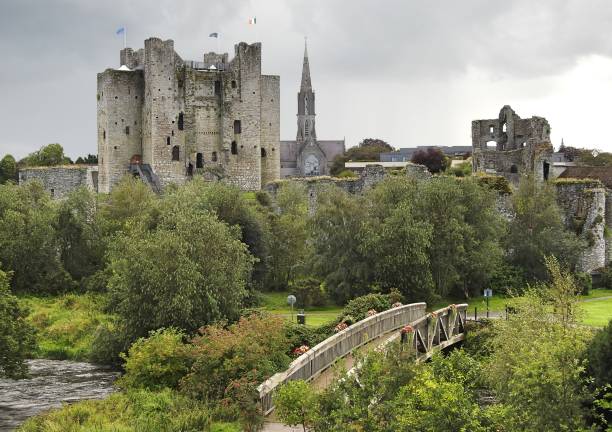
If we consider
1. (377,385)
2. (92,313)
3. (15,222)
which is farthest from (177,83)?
(377,385)

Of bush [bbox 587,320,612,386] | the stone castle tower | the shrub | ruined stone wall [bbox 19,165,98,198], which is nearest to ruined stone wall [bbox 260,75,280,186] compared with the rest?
the stone castle tower

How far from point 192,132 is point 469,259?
3976 centimetres

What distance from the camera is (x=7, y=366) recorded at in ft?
123

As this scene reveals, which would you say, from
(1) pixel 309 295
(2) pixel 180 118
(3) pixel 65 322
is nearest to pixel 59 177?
(2) pixel 180 118

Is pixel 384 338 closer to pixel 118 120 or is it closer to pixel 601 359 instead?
pixel 601 359

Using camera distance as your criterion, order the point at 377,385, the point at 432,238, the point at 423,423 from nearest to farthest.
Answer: the point at 423,423, the point at 377,385, the point at 432,238

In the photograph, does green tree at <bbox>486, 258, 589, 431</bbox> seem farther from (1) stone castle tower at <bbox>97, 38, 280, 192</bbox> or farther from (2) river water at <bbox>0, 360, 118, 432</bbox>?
(1) stone castle tower at <bbox>97, 38, 280, 192</bbox>

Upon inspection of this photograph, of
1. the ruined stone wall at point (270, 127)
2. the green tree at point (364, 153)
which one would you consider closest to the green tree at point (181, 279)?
the ruined stone wall at point (270, 127)

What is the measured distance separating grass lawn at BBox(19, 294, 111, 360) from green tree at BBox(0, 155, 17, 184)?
49.7 m

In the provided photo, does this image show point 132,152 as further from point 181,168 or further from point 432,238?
point 432,238

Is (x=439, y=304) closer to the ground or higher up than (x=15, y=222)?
closer to the ground

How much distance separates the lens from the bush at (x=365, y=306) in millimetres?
41219

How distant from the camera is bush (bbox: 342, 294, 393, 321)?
135ft

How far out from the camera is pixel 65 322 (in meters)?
52.3
